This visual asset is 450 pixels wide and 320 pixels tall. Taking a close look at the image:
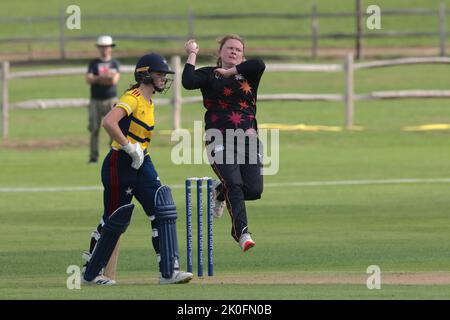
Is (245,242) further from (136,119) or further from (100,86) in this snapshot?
(100,86)

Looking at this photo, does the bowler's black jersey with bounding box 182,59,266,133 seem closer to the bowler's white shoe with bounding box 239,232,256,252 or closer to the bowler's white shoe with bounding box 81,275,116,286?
the bowler's white shoe with bounding box 239,232,256,252

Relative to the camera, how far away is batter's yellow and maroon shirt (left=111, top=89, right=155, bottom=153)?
12959 mm

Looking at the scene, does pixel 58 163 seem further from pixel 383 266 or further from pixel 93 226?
pixel 383 266

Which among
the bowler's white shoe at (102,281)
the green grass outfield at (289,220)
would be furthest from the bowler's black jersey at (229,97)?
the bowler's white shoe at (102,281)

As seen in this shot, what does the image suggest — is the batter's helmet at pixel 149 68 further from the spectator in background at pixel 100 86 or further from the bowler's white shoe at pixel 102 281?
the spectator in background at pixel 100 86

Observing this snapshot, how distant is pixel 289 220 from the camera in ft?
61.6

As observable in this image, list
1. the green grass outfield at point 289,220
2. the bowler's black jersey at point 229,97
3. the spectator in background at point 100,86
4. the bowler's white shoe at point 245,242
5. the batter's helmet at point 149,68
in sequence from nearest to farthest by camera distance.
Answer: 1. the green grass outfield at point 289,220
2. the batter's helmet at point 149,68
3. the bowler's white shoe at point 245,242
4. the bowler's black jersey at point 229,97
5. the spectator in background at point 100,86

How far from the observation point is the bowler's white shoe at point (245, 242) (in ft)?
45.1

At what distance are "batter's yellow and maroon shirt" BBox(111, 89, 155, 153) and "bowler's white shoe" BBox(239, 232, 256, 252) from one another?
1.47m

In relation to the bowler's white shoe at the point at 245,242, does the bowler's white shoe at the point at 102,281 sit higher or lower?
lower

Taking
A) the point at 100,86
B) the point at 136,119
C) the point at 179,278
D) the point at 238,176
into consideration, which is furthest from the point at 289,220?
the point at 100,86

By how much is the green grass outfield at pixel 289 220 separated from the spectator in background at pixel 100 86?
26.4 inches

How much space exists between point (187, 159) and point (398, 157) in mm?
3995

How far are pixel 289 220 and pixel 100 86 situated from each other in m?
9.14
